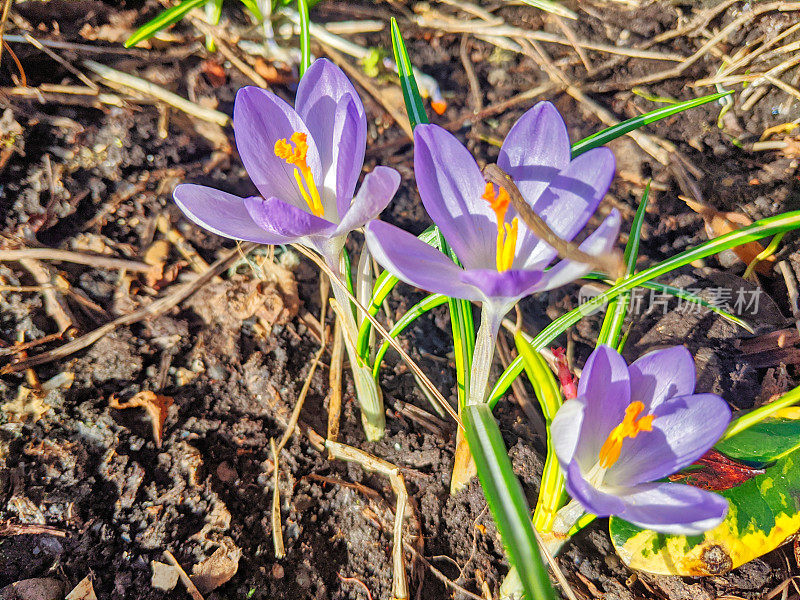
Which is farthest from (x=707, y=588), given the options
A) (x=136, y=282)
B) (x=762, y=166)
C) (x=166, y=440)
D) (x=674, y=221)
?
(x=136, y=282)

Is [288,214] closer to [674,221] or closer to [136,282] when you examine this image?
[136,282]

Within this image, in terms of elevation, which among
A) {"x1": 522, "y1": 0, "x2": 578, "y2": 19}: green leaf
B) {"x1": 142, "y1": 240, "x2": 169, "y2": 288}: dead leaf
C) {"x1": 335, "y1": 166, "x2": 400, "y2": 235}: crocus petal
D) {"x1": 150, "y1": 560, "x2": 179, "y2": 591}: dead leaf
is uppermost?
{"x1": 522, "y1": 0, "x2": 578, "y2": 19}: green leaf

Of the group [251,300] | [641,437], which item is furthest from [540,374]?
[251,300]

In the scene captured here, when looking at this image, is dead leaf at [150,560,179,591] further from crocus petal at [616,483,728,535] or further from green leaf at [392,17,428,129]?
green leaf at [392,17,428,129]

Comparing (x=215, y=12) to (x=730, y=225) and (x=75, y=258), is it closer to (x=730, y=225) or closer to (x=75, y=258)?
(x=75, y=258)

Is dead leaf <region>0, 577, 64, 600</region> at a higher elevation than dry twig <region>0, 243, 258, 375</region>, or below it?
below

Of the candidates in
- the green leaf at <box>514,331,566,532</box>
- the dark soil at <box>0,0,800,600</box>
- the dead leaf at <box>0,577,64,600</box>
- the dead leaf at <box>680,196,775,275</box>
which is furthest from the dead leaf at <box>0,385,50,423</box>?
the dead leaf at <box>680,196,775,275</box>
